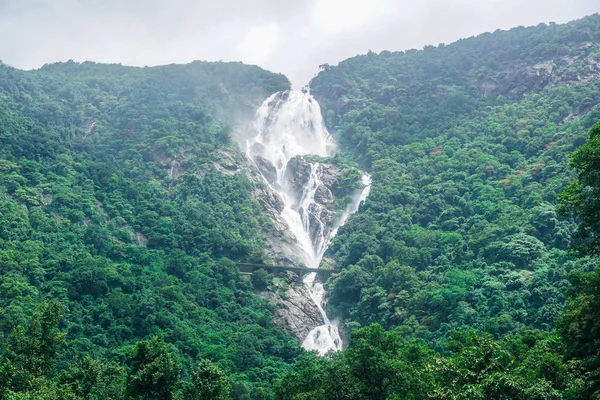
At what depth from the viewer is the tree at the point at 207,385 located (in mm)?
38250

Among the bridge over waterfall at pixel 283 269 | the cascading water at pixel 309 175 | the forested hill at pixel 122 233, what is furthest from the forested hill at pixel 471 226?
the forested hill at pixel 122 233

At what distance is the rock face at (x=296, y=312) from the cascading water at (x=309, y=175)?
1.04 meters

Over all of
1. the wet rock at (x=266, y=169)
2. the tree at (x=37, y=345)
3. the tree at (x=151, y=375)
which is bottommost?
the tree at (x=151, y=375)

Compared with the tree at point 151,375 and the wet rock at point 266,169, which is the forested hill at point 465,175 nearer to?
the wet rock at point 266,169

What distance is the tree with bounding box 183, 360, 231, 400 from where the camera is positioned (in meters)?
38.2

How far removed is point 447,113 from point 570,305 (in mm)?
82025

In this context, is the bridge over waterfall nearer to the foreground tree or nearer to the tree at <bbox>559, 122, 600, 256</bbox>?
the foreground tree

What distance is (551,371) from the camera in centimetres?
3306

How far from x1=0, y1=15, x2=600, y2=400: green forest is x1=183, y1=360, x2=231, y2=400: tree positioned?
128 millimetres

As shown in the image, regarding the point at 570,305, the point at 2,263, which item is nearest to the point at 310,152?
the point at 2,263

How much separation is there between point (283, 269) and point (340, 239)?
32.9ft

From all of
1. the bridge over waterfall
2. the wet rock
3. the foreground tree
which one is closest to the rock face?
the bridge over waterfall

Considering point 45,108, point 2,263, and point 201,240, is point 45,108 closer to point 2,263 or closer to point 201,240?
point 201,240

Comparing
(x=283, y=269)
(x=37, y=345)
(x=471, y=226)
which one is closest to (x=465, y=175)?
(x=471, y=226)
